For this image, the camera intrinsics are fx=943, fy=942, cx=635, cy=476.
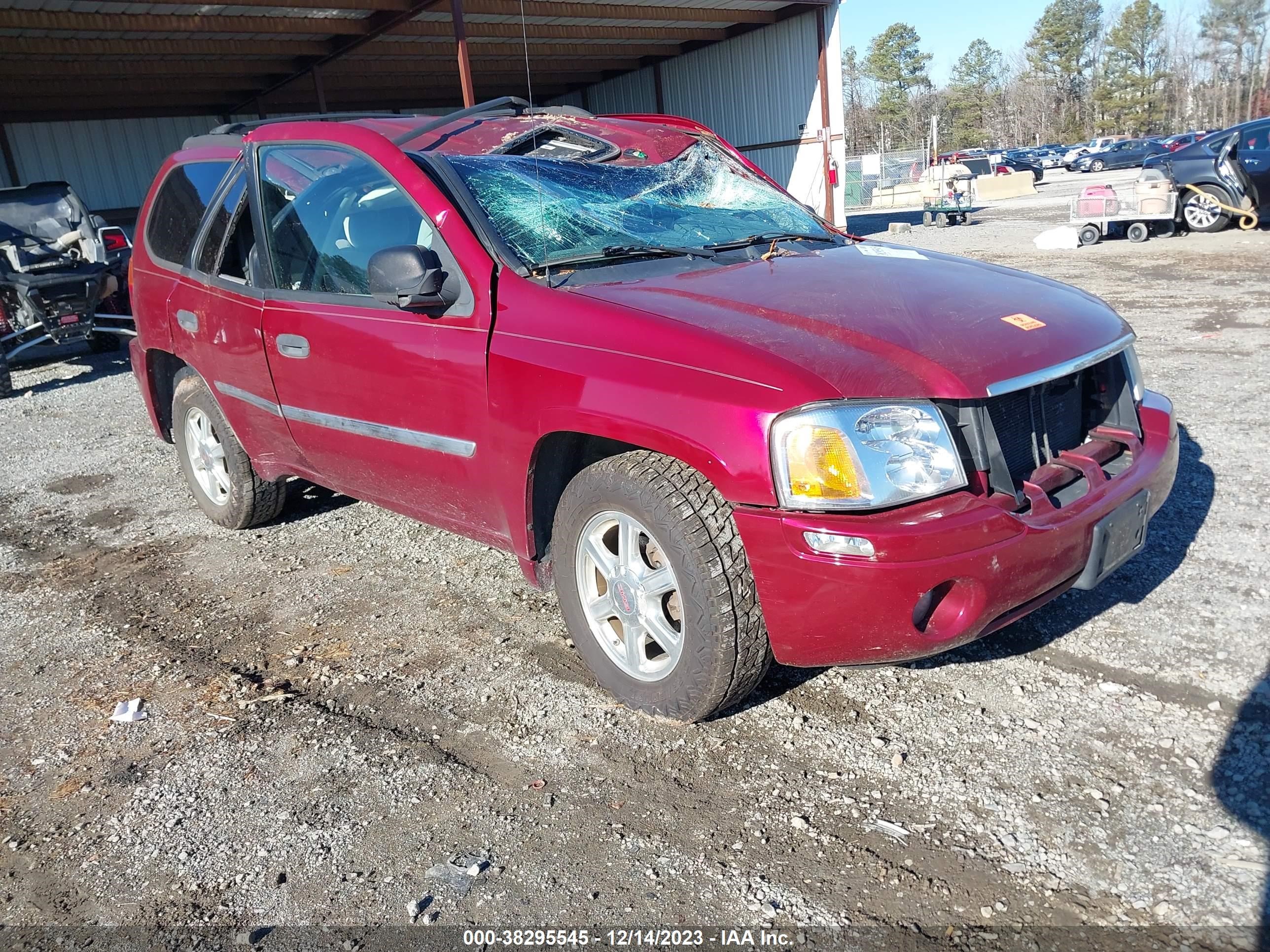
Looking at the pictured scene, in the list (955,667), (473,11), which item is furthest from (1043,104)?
(955,667)

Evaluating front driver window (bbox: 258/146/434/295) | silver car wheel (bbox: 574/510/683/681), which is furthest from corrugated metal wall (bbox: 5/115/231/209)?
silver car wheel (bbox: 574/510/683/681)

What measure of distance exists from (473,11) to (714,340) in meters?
16.0

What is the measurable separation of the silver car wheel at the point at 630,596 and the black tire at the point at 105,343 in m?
11.1

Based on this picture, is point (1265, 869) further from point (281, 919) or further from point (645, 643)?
point (281, 919)

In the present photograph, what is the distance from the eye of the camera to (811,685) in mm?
3066

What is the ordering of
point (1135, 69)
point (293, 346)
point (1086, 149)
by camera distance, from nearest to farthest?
point (293, 346), point (1086, 149), point (1135, 69)

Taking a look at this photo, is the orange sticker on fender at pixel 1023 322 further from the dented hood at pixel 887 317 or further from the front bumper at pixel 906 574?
the front bumper at pixel 906 574

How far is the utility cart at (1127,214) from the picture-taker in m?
14.4

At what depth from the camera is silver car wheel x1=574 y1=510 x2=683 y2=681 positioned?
2.78 meters

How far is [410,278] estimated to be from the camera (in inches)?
118

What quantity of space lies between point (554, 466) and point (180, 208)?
2.97 meters

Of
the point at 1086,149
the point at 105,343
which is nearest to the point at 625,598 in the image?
the point at 105,343

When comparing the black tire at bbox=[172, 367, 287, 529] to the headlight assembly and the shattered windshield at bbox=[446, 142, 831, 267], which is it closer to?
the shattered windshield at bbox=[446, 142, 831, 267]

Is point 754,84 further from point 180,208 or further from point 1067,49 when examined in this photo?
point 1067,49
